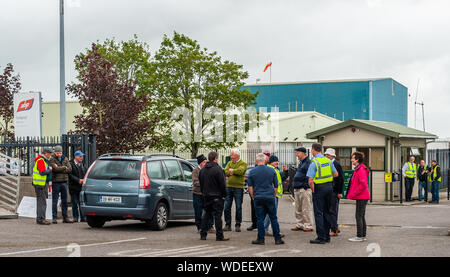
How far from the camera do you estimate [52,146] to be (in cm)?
1919

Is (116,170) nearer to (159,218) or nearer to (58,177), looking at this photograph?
(159,218)

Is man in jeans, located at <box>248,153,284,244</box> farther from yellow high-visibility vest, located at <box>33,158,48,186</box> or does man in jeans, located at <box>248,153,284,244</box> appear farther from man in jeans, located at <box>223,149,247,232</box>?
yellow high-visibility vest, located at <box>33,158,48,186</box>

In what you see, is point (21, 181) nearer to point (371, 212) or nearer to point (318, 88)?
point (371, 212)

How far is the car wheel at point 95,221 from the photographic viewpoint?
15188 millimetres

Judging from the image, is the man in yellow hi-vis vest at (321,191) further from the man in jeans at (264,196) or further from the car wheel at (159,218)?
the car wheel at (159,218)

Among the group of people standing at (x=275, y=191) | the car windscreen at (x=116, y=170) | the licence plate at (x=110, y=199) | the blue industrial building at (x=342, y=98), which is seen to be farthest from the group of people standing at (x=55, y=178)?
the blue industrial building at (x=342, y=98)

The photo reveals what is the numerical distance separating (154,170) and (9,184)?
681cm

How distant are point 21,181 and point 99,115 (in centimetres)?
432

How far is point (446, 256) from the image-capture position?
10578 millimetres

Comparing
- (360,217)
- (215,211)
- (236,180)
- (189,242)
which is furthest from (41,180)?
(360,217)

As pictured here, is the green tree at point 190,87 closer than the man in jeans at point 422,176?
No

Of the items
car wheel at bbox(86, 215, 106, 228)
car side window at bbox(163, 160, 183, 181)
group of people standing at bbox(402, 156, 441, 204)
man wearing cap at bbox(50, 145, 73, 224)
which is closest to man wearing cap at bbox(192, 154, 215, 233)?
car side window at bbox(163, 160, 183, 181)

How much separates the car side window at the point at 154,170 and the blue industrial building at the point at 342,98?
55522mm

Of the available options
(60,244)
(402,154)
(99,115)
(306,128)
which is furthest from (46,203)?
(306,128)
